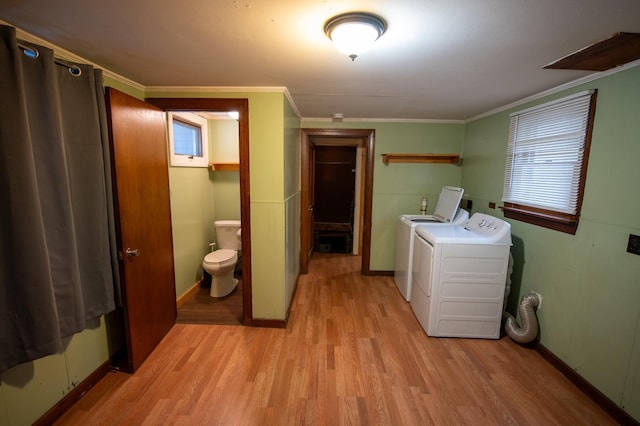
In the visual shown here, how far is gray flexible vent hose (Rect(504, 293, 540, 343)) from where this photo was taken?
2234 millimetres

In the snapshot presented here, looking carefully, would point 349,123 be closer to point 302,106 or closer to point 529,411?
point 302,106

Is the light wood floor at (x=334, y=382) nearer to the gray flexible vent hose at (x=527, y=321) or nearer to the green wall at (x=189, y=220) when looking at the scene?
the gray flexible vent hose at (x=527, y=321)

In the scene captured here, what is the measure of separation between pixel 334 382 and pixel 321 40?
7.06ft

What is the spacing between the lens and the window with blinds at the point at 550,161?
1.91 m

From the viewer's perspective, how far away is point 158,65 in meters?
1.78

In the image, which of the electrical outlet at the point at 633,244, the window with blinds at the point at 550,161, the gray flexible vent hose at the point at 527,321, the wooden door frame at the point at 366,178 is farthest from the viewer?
the wooden door frame at the point at 366,178

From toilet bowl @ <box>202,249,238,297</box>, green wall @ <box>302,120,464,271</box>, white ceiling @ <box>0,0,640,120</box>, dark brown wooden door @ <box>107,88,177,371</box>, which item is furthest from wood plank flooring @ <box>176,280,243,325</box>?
white ceiling @ <box>0,0,640,120</box>

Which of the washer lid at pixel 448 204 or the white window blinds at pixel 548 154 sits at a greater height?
the white window blinds at pixel 548 154

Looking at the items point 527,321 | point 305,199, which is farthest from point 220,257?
point 527,321

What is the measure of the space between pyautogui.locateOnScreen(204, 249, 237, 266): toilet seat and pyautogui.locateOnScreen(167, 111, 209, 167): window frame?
106 centimetres

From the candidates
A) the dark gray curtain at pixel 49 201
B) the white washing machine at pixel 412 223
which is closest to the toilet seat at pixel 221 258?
the dark gray curtain at pixel 49 201

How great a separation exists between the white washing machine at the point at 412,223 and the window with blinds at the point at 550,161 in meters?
0.50

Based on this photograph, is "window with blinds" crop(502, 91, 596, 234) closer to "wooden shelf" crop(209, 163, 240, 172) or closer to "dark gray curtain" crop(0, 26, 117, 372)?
"wooden shelf" crop(209, 163, 240, 172)

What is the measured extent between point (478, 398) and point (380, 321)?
1036mm
